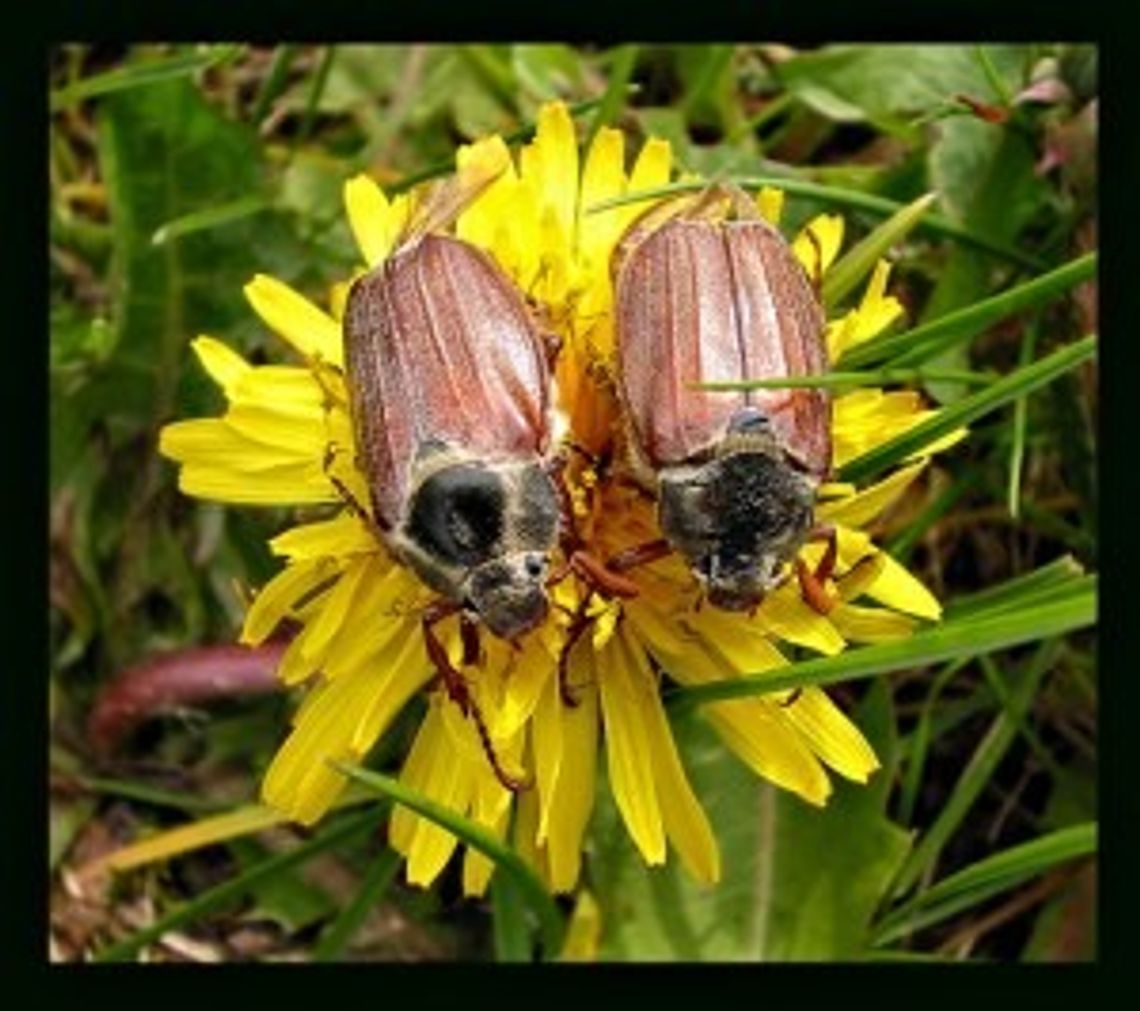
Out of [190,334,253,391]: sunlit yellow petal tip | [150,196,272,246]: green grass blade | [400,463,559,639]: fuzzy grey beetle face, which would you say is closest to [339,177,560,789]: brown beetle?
[400,463,559,639]: fuzzy grey beetle face

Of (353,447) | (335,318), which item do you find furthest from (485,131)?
(353,447)

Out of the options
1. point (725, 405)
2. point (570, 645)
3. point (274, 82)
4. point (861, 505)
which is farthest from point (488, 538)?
point (274, 82)

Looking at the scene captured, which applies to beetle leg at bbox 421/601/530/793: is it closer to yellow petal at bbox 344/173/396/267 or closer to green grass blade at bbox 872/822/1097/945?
yellow petal at bbox 344/173/396/267

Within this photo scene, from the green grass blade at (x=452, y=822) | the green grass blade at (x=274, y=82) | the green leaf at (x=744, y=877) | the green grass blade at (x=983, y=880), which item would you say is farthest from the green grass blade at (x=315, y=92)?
the green grass blade at (x=983, y=880)

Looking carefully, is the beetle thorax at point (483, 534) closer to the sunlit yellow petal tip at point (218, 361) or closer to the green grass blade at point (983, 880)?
the sunlit yellow petal tip at point (218, 361)

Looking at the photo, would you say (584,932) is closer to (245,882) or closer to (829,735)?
(245,882)

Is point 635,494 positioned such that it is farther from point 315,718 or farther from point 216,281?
point 216,281
